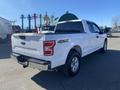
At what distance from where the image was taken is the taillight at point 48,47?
4.77m

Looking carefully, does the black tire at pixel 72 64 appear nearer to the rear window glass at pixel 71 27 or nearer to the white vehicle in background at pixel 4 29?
the rear window glass at pixel 71 27

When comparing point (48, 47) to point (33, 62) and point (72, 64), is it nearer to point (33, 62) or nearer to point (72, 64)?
point (33, 62)

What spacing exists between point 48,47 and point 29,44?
74 cm

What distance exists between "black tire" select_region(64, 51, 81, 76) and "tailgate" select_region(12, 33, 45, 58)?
3.71ft

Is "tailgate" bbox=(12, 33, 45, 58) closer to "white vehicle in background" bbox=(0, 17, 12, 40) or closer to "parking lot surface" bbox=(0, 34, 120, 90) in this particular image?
"parking lot surface" bbox=(0, 34, 120, 90)

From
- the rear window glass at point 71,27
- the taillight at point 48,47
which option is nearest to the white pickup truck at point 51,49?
the taillight at point 48,47

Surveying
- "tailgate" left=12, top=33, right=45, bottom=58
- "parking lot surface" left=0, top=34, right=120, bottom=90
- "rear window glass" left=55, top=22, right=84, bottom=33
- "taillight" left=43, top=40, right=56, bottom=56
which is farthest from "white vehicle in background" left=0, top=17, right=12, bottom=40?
"taillight" left=43, top=40, right=56, bottom=56

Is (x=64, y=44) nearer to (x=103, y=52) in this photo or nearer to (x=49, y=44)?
(x=49, y=44)

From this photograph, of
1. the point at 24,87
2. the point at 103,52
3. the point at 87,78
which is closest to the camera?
the point at 24,87

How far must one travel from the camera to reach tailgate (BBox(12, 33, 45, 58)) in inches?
192

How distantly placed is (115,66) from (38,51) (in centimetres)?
383

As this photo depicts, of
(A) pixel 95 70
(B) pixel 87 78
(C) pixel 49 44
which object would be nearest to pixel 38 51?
(C) pixel 49 44

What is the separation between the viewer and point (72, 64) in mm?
5957

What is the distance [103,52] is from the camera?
1065cm
